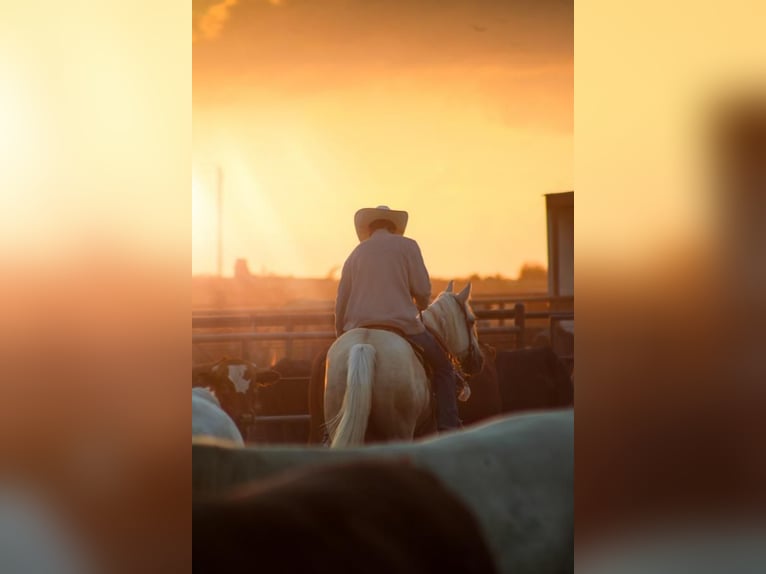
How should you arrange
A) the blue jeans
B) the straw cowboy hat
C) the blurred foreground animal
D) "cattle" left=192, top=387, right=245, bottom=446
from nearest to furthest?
the blurred foreground animal, "cattle" left=192, top=387, right=245, bottom=446, the straw cowboy hat, the blue jeans

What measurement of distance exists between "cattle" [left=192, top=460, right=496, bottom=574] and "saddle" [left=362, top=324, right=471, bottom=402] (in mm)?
310

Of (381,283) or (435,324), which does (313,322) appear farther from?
(435,324)

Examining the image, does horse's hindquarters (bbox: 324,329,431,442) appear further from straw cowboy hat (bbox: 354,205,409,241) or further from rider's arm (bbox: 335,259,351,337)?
straw cowboy hat (bbox: 354,205,409,241)

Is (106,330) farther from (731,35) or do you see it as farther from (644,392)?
(731,35)

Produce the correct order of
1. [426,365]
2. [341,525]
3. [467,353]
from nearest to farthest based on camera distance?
[341,525], [467,353], [426,365]

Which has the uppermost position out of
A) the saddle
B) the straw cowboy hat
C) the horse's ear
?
the straw cowboy hat

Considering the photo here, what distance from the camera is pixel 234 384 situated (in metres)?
2.80

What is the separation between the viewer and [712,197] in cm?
280

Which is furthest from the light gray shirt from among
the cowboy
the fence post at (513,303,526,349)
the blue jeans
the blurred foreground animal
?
the blurred foreground animal

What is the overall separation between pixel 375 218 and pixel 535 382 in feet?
2.22

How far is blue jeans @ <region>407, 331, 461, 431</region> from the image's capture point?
296 cm

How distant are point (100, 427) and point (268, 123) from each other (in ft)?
3.12

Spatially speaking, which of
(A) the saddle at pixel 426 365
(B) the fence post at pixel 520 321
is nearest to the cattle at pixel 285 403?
(A) the saddle at pixel 426 365

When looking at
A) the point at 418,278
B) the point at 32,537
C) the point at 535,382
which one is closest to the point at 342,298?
the point at 418,278
